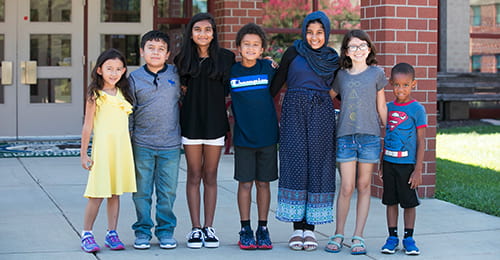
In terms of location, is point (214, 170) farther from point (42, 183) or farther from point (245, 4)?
point (245, 4)

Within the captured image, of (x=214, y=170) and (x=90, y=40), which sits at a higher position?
(x=90, y=40)

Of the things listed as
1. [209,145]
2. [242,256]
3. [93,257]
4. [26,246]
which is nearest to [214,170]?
[209,145]

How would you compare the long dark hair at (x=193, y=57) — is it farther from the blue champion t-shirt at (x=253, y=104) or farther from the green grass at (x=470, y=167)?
the green grass at (x=470, y=167)

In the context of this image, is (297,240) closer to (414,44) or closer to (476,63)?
(414,44)

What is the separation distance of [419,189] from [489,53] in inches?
391

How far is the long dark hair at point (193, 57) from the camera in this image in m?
5.21

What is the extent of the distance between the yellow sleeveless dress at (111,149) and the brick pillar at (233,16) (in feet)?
19.0

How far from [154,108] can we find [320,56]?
3.85 feet

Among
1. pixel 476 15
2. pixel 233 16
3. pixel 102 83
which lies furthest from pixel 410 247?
pixel 476 15

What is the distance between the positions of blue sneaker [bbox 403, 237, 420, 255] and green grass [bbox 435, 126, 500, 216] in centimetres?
162

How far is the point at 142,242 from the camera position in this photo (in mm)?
5203

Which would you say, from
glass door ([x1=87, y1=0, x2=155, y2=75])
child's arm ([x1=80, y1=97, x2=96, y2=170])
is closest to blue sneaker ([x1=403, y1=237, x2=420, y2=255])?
child's arm ([x1=80, y1=97, x2=96, y2=170])

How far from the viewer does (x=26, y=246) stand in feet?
17.2

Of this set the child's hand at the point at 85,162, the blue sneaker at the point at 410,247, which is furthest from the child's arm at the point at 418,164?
the child's hand at the point at 85,162
